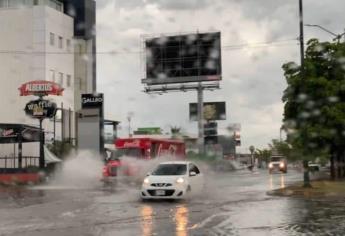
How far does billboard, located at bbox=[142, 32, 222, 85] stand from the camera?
2918 inches

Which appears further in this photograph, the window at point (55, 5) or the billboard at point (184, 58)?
Result: the billboard at point (184, 58)

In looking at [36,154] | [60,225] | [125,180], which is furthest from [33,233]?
[36,154]

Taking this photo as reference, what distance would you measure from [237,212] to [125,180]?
21491 mm

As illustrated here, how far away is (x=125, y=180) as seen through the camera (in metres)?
38.8

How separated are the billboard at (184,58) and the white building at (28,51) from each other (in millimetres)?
15287

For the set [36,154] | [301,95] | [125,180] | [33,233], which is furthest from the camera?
[36,154]

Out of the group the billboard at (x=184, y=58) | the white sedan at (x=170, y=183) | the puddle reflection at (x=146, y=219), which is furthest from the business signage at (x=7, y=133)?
the billboard at (x=184, y=58)

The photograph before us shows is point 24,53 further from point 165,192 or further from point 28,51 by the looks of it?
point 165,192

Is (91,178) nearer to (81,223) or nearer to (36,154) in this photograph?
(36,154)

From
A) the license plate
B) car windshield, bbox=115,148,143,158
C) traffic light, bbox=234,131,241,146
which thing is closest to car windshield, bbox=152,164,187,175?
the license plate

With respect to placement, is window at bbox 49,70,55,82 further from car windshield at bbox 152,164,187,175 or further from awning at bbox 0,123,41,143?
car windshield at bbox 152,164,187,175

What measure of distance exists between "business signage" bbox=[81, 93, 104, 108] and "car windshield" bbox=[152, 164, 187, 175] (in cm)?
2890

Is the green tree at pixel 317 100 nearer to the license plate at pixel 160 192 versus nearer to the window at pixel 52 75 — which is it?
the license plate at pixel 160 192

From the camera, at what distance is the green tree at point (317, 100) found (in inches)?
1283
